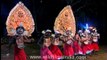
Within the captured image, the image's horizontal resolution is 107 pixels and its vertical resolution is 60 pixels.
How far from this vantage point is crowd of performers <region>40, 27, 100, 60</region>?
349 inches

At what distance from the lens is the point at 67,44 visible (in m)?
10.6

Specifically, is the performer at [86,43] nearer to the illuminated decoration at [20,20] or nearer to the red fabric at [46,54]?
the illuminated decoration at [20,20]

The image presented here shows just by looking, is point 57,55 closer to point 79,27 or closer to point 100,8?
point 79,27

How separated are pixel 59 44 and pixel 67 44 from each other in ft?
1.55

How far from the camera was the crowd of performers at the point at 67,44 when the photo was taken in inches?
349

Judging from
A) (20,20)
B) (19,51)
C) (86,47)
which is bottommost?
(86,47)

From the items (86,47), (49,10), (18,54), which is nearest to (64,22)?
(18,54)

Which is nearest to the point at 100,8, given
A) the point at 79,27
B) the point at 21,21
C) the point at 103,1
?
the point at 103,1

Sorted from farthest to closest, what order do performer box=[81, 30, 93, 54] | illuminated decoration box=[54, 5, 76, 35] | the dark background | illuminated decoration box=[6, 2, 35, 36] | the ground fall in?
the dark background → performer box=[81, 30, 93, 54] → the ground → illuminated decoration box=[54, 5, 76, 35] → illuminated decoration box=[6, 2, 35, 36]

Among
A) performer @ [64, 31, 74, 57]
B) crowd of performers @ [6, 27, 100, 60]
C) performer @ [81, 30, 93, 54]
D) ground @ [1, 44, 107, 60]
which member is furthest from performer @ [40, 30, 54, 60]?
performer @ [81, 30, 93, 54]

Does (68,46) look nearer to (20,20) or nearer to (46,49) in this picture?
(46,49)

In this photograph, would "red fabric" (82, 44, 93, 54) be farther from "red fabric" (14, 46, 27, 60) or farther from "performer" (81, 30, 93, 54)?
"red fabric" (14, 46, 27, 60)

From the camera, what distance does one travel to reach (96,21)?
2053cm

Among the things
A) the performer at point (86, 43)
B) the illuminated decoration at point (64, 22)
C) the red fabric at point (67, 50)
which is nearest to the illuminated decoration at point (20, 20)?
the illuminated decoration at point (64, 22)
